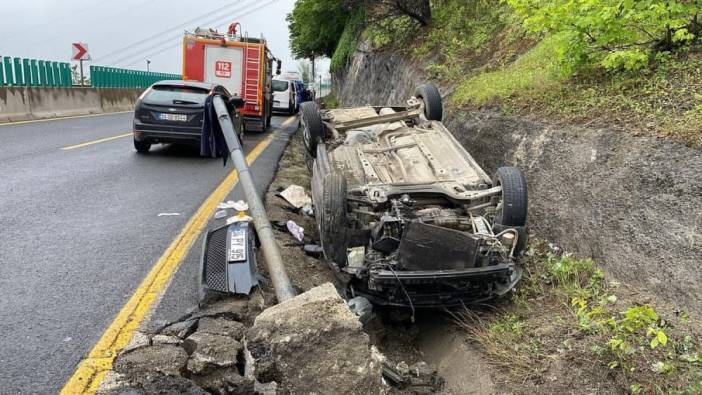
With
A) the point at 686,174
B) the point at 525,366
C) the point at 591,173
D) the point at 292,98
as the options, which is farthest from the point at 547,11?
the point at 292,98

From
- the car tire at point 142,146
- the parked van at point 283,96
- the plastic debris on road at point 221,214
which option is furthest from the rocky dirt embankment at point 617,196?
the parked van at point 283,96

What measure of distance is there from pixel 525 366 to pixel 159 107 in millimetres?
8886

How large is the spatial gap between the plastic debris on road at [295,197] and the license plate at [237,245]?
2.49 metres

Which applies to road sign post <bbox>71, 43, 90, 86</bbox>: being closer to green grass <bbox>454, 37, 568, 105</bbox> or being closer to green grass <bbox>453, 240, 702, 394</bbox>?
green grass <bbox>454, 37, 568, 105</bbox>

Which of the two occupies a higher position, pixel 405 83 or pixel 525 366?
pixel 405 83

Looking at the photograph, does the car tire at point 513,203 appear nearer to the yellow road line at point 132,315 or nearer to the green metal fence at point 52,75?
the yellow road line at point 132,315

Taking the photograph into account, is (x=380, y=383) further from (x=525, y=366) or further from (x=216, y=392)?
(x=525, y=366)

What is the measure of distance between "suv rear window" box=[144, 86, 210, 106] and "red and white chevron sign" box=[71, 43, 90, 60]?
15.3 m

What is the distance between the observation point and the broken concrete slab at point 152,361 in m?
3.11

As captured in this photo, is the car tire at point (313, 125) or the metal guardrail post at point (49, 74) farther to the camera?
the metal guardrail post at point (49, 74)

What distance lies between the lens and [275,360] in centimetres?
294

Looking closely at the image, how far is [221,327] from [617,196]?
3.68m

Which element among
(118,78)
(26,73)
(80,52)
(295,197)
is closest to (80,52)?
(80,52)

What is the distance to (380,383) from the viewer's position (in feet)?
9.73
